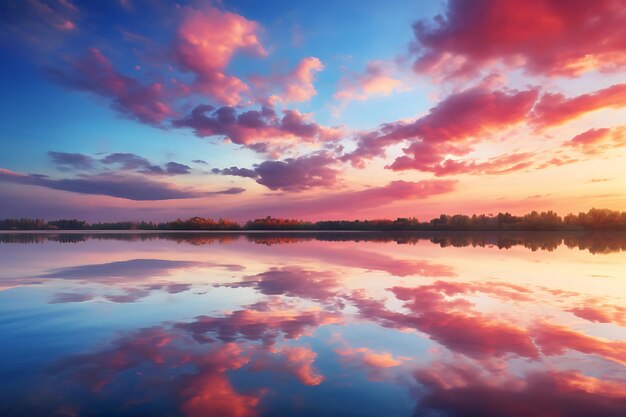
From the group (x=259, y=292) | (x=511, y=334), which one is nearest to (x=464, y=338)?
(x=511, y=334)

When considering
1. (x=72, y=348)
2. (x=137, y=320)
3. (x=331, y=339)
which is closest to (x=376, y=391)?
(x=331, y=339)

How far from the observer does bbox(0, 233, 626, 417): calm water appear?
5566mm

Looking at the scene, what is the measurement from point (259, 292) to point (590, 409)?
10.8 meters

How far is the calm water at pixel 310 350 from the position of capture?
557 centimetres

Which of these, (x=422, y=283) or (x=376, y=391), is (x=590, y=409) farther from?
(x=422, y=283)

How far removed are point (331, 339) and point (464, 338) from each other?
3.22m

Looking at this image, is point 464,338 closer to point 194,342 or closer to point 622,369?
point 622,369

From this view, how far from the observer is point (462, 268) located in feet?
74.3

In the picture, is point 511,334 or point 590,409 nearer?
point 590,409

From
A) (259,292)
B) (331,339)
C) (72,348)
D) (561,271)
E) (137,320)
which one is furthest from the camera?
(561,271)

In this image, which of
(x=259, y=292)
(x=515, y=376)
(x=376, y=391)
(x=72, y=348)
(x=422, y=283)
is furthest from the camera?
(x=422, y=283)

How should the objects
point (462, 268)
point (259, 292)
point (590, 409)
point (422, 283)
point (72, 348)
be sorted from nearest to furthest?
point (590, 409), point (72, 348), point (259, 292), point (422, 283), point (462, 268)

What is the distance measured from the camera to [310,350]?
7.85 m

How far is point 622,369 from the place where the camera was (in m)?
6.99
